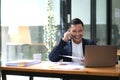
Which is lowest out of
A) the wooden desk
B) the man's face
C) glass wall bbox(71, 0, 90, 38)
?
the wooden desk

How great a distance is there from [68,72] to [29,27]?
111 inches

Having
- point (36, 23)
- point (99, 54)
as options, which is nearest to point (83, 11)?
point (36, 23)

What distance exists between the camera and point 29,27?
17.0ft

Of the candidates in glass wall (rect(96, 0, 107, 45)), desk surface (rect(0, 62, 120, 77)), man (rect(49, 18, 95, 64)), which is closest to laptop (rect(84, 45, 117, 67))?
desk surface (rect(0, 62, 120, 77))

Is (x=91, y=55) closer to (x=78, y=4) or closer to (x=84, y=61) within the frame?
(x=84, y=61)

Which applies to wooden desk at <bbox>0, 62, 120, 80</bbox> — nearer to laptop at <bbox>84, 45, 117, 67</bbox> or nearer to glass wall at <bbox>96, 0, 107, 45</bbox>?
laptop at <bbox>84, 45, 117, 67</bbox>

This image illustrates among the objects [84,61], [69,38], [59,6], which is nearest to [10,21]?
[59,6]

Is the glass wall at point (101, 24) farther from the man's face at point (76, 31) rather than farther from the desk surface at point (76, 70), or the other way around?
the desk surface at point (76, 70)

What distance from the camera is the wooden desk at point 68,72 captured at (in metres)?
2.39

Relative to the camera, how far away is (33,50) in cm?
527

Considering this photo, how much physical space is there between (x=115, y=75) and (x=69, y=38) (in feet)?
3.35

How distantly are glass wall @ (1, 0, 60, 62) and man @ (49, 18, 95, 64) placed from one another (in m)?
1.85

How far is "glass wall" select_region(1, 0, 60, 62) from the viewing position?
16.3 ft

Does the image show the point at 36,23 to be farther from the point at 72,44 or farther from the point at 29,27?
the point at 72,44
